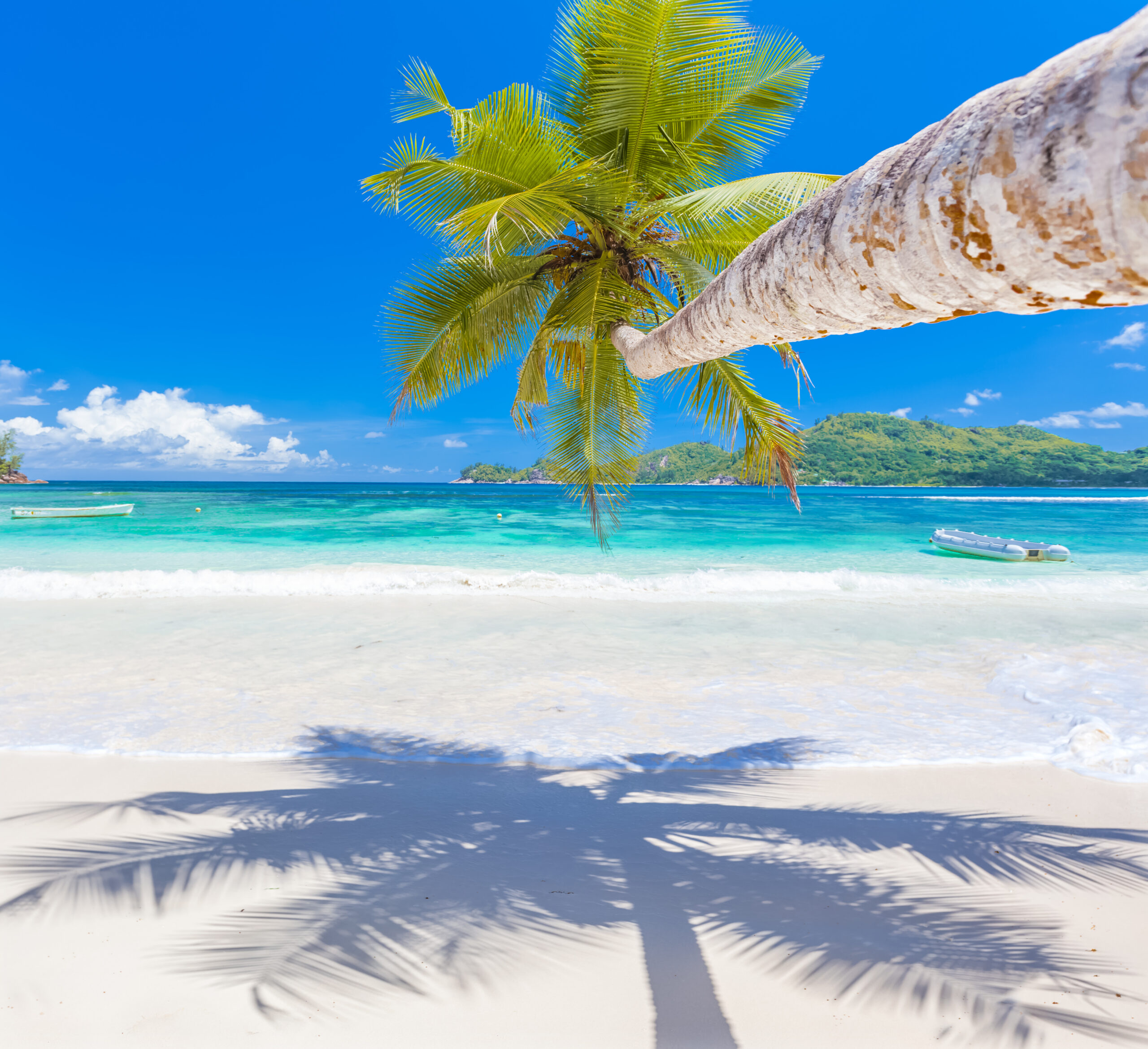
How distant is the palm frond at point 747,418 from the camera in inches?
222

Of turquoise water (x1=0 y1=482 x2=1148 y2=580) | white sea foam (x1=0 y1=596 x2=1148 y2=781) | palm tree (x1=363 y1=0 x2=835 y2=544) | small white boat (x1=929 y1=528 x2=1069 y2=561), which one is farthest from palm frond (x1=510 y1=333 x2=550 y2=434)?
small white boat (x1=929 y1=528 x2=1069 y2=561)

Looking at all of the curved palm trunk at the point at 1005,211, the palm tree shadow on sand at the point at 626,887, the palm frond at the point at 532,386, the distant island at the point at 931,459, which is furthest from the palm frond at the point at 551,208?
the distant island at the point at 931,459

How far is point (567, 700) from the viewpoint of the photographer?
5.43 meters

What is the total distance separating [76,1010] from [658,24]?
260 inches

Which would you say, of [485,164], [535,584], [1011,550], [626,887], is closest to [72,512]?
[535,584]

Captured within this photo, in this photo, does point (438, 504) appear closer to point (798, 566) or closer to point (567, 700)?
point (798, 566)

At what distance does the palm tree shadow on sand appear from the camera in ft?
7.33

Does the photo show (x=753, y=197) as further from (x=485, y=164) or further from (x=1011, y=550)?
Answer: (x=1011, y=550)

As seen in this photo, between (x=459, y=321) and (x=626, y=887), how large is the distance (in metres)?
5.03

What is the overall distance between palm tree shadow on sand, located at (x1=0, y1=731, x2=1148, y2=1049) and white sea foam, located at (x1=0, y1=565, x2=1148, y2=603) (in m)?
7.42

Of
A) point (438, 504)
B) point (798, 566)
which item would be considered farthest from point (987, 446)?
point (798, 566)

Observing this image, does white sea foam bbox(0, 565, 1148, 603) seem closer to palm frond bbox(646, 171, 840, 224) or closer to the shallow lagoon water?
the shallow lagoon water

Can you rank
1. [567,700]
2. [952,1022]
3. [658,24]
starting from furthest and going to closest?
1. [567,700]
2. [658,24]
3. [952,1022]

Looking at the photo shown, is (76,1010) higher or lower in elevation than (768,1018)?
higher
